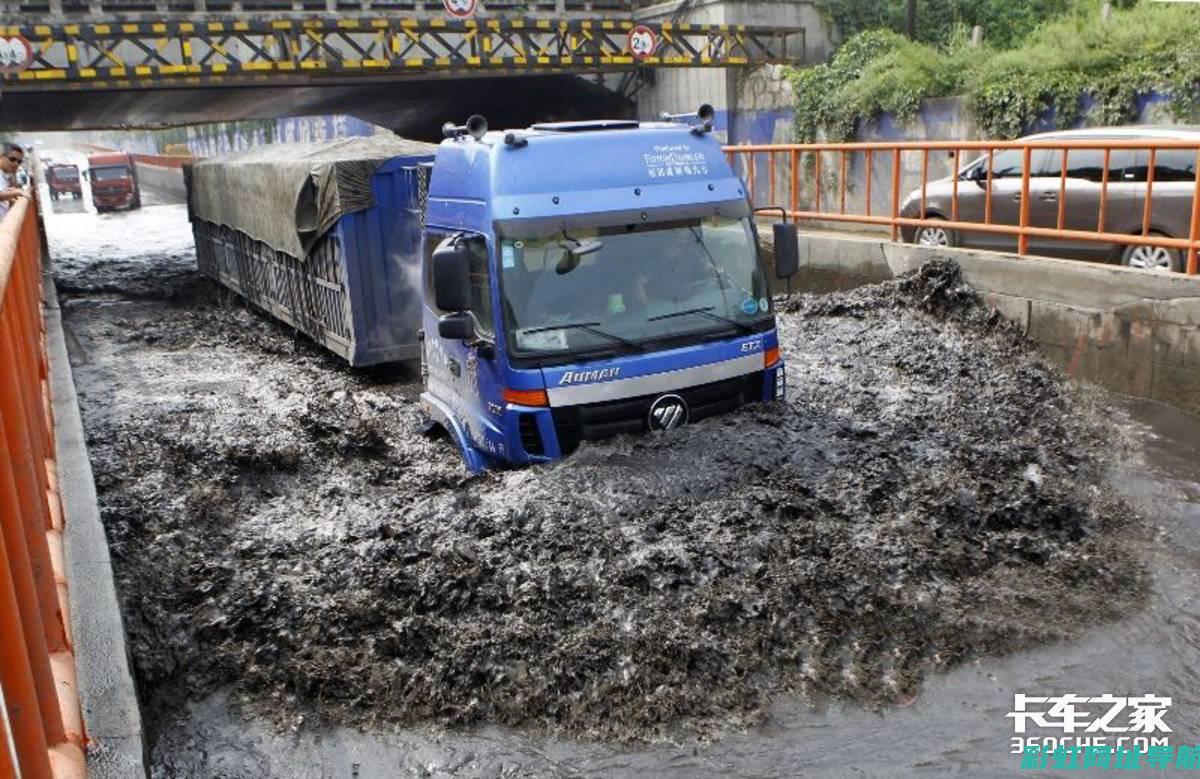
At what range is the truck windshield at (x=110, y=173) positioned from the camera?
41.0 m

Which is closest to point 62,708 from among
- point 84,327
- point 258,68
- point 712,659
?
point 712,659

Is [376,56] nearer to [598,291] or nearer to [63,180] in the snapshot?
[598,291]

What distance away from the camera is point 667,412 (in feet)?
20.1

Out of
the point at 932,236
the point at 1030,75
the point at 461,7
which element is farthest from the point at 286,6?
the point at 932,236

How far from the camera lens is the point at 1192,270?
26.8ft

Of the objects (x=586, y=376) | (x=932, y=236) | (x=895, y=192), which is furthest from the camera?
(x=932, y=236)

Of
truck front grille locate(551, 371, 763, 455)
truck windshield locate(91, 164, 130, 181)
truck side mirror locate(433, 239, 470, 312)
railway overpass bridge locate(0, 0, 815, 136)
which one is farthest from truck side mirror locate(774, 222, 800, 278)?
truck windshield locate(91, 164, 130, 181)

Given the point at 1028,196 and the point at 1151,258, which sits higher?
the point at 1028,196

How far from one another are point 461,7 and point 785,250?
2233 cm

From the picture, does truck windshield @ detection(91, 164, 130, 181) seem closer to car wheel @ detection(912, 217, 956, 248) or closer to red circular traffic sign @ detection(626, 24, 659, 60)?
red circular traffic sign @ detection(626, 24, 659, 60)

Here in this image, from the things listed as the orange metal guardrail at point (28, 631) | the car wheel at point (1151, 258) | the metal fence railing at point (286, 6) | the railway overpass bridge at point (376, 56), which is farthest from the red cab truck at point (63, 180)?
the orange metal guardrail at point (28, 631)

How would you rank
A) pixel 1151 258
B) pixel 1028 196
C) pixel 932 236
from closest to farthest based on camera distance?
pixel 1151 258 → pixel 1028 196 → pixel 932 236

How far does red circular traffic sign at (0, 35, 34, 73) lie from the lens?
2100cm

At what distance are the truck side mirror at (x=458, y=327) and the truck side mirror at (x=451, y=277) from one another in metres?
0.10
